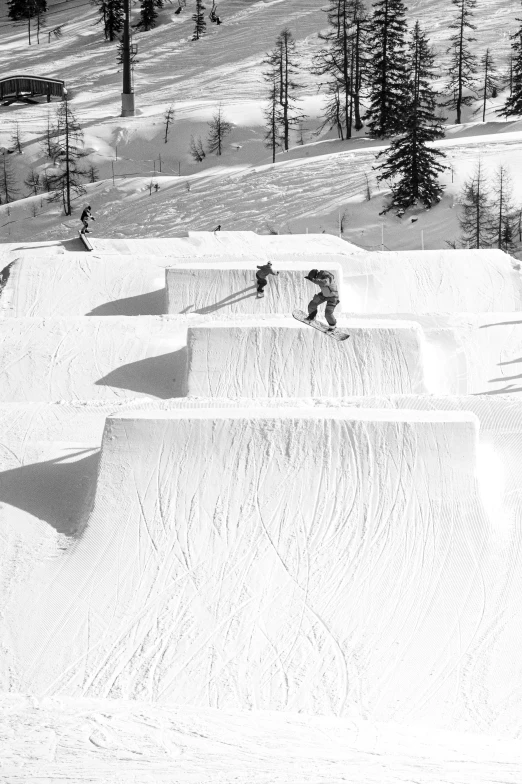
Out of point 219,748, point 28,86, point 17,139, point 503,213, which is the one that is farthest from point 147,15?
point 219,748

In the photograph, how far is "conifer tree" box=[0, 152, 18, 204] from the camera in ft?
133

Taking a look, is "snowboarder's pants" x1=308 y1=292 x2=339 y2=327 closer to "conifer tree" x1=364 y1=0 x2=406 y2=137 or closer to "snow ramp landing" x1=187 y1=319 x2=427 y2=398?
"snow ramp landing" x1=187 y1=319 x2=427 y2=398

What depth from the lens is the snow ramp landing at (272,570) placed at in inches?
415

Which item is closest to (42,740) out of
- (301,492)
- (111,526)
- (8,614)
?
(8,614)

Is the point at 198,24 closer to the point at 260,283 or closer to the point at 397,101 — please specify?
the point at 397,101

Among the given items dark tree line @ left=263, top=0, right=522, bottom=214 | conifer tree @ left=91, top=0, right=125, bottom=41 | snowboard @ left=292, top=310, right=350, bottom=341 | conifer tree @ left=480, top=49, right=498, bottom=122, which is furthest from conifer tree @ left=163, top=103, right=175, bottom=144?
snowboard @ left=292, top=310, right=350, bottom=341

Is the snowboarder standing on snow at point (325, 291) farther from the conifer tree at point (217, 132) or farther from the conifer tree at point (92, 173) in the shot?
the conifer tree at point (217, 132)

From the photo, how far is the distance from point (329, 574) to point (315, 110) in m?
38.8

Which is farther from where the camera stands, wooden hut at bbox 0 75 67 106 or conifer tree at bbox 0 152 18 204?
wooden hut at bbox 0 75 67 106

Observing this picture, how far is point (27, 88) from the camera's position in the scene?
5031cm

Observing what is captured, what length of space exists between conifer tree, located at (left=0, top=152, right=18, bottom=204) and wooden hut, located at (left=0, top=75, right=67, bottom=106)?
9216 millimetres

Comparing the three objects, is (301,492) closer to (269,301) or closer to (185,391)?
(185,391)

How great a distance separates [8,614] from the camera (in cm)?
1129

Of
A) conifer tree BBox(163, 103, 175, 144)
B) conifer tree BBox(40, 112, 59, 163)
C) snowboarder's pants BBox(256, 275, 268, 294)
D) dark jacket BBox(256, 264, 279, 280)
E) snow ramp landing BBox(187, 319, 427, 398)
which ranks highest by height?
conifer tree BBox(163, 103, 175, 144)
